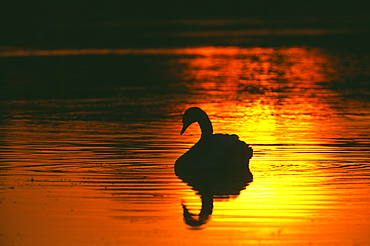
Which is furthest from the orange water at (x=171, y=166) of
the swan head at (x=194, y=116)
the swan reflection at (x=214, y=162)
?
the swan head at (x=194, y=116)

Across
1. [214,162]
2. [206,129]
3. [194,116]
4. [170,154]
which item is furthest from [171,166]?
[170,154]

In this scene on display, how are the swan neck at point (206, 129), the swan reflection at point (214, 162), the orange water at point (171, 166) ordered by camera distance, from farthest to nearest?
the swan neck at point (206, 129), the swan reflection at point (214, 162), the orange water at point (171, 166)

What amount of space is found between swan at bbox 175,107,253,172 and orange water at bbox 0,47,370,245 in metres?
0.28

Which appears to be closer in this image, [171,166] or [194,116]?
[171,166]

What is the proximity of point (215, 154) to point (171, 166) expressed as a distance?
66 centimetres

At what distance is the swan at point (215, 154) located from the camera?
620 inches

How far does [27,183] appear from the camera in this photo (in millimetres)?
14695

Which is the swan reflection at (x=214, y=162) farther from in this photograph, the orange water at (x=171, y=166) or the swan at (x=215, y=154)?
the orange water at (x=171, y=166)

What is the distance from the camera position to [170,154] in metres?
17.3

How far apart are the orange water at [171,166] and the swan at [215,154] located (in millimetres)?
284

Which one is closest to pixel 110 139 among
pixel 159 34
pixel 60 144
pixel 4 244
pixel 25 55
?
pixel 60 144

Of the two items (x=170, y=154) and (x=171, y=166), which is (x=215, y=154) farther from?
(x=170, y=154)

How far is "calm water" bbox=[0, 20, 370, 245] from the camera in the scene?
465 inches

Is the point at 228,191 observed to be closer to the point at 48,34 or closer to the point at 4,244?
the point at 4,244
